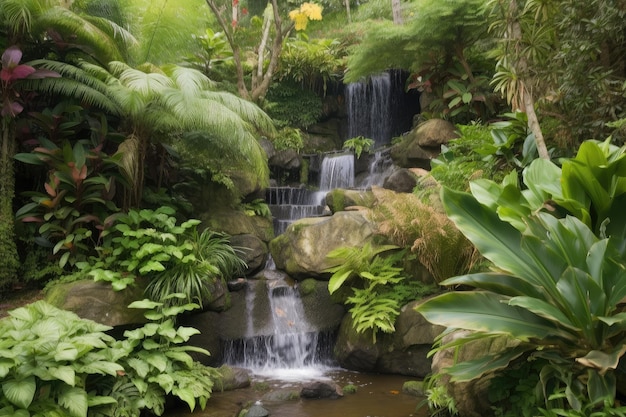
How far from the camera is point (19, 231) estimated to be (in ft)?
18.4

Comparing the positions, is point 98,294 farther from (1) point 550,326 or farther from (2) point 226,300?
(1) point 550,326

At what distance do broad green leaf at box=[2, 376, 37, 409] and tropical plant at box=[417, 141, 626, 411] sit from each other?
2.67m

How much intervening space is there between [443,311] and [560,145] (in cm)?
335

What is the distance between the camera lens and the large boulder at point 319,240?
640cm

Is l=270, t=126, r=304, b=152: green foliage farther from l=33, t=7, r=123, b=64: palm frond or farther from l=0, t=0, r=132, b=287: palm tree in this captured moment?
l=0, t=0, r=132, b=287: palm tree

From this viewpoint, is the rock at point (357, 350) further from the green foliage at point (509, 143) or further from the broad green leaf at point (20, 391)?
the broad green leaf at point (20, 391)

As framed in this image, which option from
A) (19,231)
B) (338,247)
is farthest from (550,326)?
(19,231)

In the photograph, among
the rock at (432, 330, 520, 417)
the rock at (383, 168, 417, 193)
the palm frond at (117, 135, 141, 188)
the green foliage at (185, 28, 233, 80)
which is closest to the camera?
the rock at (432, 330, 520, 417)

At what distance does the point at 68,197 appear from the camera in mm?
5402

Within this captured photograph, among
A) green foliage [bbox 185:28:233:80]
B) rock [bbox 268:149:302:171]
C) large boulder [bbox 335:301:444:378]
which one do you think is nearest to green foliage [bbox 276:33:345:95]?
green foliage [bbox 185:28:233:80]

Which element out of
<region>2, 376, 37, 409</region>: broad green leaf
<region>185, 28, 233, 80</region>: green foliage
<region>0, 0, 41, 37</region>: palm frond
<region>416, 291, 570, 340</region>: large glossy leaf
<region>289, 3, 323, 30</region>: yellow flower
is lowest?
<region>2, 376, 37, 409</region>: broad green leaf

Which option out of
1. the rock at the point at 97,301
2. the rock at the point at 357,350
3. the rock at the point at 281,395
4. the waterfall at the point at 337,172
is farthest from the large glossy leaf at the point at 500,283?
the waterfall at the point at 337,172

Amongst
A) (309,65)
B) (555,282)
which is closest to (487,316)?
(555,282)

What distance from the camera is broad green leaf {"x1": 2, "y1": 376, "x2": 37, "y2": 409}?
3.16 m
